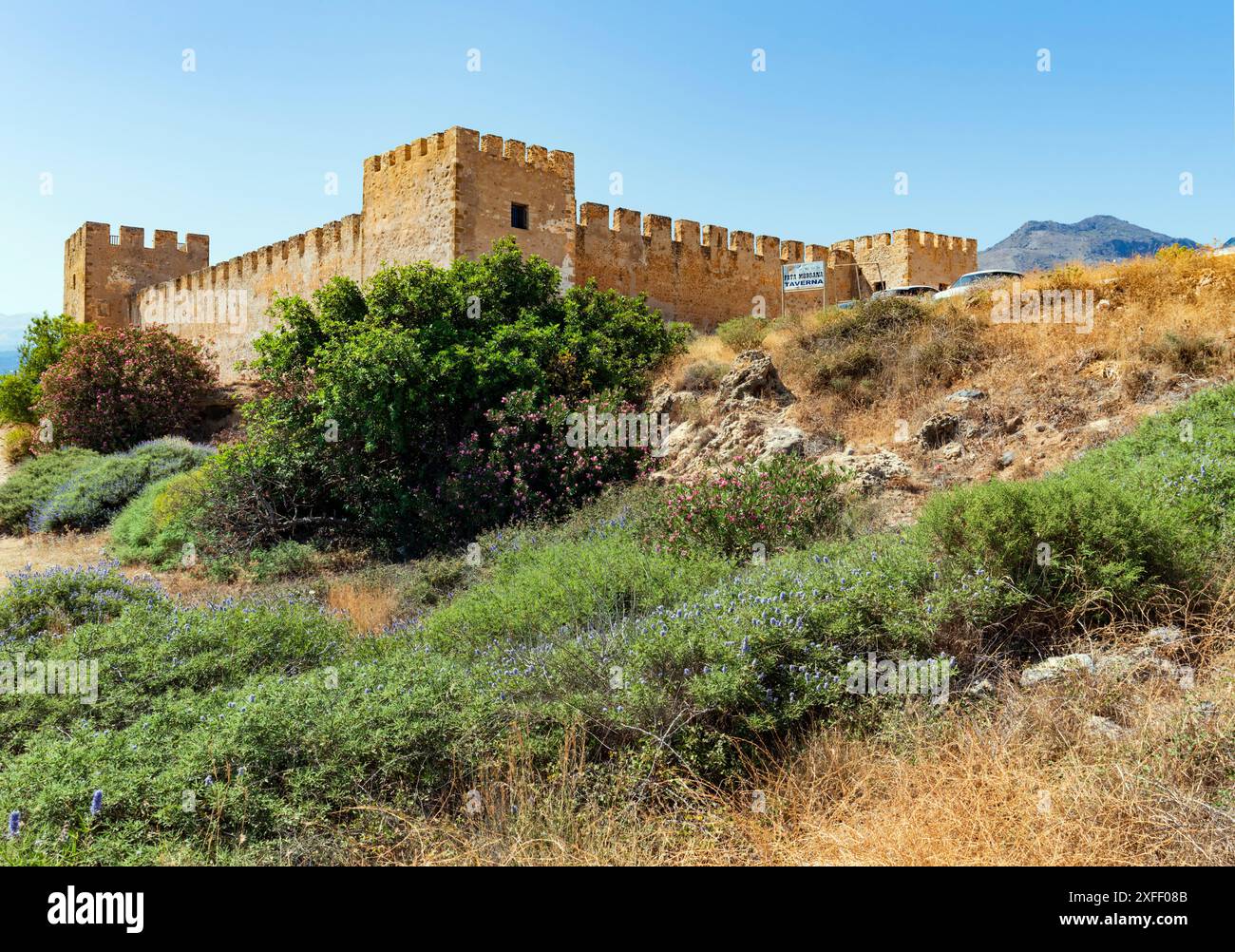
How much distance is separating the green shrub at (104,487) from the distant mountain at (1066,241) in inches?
5674

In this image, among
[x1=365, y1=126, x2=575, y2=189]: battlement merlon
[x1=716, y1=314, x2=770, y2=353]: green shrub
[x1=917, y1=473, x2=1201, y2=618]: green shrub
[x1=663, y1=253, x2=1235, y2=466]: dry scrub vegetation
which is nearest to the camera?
[x1=917, y1=473, x2=1201, y2=618]: green shrub

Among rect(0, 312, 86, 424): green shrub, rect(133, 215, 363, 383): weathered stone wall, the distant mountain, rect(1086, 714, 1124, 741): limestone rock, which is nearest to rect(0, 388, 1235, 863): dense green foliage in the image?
rect(1086, 714, 1124, 741): limestone rock

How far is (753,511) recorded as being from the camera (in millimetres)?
7887

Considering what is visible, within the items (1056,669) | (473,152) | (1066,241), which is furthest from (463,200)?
(1066,241)

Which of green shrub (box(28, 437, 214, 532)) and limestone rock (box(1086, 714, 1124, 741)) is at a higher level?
green shrub (box(28, 437, 214, 532))

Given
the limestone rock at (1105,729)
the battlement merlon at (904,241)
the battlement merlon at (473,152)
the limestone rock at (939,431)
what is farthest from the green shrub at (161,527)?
the battlement merlon at (904,241)

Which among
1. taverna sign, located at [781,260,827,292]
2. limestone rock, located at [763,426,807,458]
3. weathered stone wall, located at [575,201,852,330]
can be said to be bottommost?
limestone rock, located at [763,426,807,458]

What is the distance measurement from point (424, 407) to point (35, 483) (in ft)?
34.9

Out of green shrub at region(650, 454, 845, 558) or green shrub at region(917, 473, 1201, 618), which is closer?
green shrub at region(917, 473, 1201, 618)

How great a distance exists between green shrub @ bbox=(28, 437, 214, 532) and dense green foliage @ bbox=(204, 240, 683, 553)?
4.01m

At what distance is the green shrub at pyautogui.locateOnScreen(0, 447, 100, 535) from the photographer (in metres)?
16.1

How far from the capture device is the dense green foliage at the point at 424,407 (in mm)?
11375

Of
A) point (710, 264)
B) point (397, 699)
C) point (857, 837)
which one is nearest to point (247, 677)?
point (397, 699)

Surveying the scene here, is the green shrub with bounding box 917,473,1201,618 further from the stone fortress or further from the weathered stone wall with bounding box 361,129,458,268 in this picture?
the weathered stone wall with bounding box 361,129,458,268
